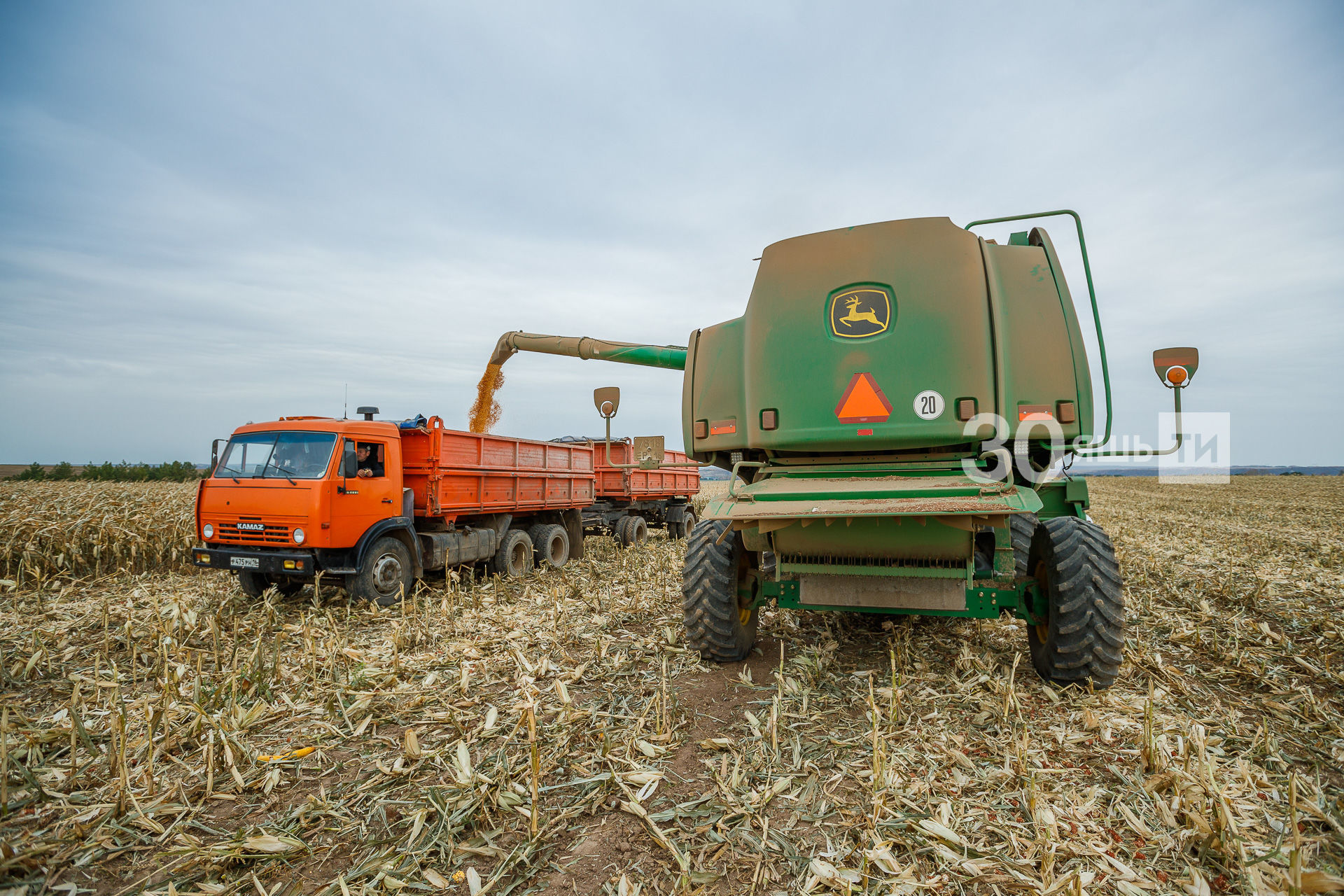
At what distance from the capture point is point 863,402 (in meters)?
3.99

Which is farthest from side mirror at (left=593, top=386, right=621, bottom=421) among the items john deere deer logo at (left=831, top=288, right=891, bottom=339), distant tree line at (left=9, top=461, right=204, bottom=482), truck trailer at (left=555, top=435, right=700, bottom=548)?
distant tree line at (left=9, top=461, right=204, bottom=482)

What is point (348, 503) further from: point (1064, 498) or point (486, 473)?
point (1064, 498)

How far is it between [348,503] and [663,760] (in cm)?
551

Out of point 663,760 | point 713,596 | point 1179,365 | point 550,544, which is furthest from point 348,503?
point 1179,365

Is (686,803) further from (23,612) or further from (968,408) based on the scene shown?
(23,612)

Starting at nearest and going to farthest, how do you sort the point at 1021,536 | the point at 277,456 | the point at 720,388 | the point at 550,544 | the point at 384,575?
1. the point at 720,388
2. the point at 1021,536
3. the point at 277,456
4. the point at 384,575
5. the point at 550,544

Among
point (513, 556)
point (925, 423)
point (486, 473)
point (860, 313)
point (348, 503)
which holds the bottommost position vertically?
point (513, 556)

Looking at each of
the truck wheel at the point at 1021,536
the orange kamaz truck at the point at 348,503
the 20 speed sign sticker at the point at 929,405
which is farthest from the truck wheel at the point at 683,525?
the 20 speed sign sticker at the point at 929,405

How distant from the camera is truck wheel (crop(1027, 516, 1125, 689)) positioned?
3.95 m

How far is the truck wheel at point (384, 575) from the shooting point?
732cm

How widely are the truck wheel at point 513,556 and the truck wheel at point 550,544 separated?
206 millimetres

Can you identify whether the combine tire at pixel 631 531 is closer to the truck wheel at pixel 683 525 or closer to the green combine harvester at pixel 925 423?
the truck wheel at pixel 683 525

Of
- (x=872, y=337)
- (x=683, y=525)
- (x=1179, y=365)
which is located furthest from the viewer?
(x=683, y=525)

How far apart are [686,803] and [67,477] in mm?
Result: 29982
